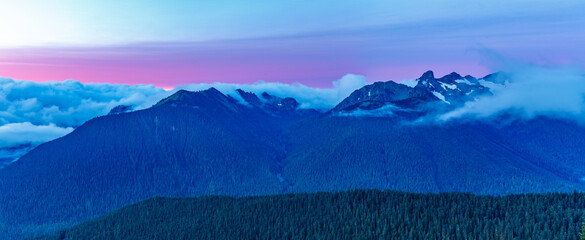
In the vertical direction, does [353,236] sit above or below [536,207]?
below

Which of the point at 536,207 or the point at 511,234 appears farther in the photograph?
the point at 536,207

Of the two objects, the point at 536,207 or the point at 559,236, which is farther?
the point at 536,207

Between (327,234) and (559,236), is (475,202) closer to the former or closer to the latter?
(559,236)

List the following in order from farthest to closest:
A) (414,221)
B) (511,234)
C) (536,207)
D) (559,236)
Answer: (414,221)
(536,207)
(511,234)
(559,236)

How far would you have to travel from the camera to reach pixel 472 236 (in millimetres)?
167250

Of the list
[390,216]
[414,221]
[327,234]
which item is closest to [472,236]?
[414,221]

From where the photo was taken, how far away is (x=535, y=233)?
15462cm

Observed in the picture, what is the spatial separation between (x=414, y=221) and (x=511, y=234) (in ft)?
135

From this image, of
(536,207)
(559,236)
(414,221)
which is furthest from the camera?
(414,221)

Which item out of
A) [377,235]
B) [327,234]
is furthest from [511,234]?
[327,234]

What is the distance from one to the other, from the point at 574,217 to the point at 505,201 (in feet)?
110

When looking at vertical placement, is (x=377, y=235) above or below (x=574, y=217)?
below

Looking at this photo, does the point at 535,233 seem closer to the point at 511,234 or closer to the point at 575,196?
the point at 511,234

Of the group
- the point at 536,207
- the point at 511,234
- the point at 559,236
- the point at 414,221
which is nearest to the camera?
the point at 559,236
